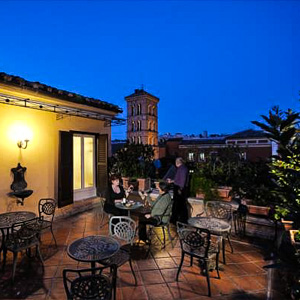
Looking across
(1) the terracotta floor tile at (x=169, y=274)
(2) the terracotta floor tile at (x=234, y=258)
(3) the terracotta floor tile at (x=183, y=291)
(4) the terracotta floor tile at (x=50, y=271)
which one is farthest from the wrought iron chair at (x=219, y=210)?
(4) the terracotta floor tile at (x=50, y=271)

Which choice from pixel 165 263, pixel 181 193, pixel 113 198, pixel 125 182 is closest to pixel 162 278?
pixel 165 263

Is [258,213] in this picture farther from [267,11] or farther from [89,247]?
[267,11]

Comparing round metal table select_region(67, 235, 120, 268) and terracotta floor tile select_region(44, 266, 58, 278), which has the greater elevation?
round metal table select_region(67, 235, 120, 268)

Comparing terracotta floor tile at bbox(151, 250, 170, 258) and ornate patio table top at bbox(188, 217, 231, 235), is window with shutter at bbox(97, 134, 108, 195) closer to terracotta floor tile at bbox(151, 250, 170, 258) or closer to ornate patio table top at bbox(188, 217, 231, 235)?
terracotta floor tile at bbox(151, 250, 170, 258)

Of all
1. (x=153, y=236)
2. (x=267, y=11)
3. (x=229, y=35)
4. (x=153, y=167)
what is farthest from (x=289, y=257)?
(x=229, y=35)

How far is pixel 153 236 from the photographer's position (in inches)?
171

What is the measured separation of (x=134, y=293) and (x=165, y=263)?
0.82 metres

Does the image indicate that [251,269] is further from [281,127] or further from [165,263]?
[281,127]

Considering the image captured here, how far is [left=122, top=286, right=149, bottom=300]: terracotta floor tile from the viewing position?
8.25ft

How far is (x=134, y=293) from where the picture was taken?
259cm

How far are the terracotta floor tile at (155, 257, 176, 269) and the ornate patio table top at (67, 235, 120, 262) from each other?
106 centimetres

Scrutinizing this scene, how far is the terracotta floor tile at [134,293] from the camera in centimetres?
252

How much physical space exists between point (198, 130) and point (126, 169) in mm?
92684

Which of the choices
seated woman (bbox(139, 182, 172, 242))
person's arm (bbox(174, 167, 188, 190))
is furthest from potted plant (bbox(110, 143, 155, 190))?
seated woman (bbox(139, 182, 172, 242))
